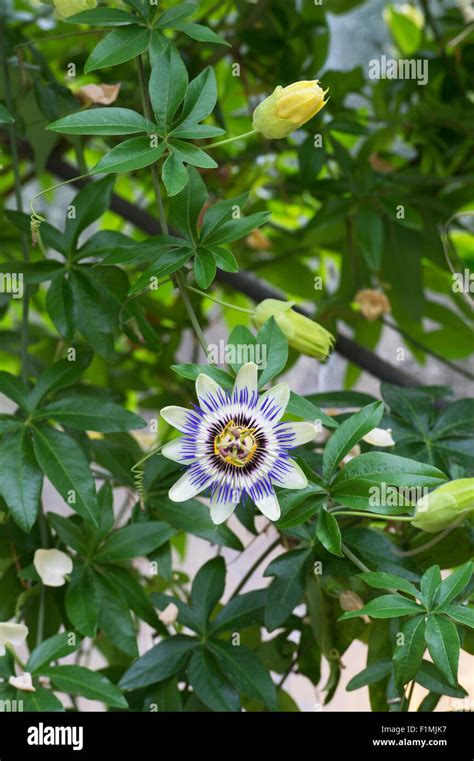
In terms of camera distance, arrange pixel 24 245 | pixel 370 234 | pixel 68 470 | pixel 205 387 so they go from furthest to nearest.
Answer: pixel 370 234, pixel 24 245, pixel 68 470, pixel 205 387

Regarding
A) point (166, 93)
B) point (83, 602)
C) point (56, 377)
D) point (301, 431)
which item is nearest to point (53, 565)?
point (83, 602)

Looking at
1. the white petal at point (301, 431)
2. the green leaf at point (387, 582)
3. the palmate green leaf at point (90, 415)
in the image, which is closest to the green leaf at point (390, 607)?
the green leaf at point (387, 582)

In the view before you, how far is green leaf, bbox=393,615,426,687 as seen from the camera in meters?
0.56

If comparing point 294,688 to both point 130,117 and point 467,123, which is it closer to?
point 467,123

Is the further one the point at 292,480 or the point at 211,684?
the point at 211,684

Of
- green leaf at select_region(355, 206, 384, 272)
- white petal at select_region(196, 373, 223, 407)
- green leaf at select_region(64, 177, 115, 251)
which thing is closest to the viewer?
white petal at select_region(196, 373, 223, 407)

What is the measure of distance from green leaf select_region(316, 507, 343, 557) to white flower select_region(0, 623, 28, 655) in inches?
8.9

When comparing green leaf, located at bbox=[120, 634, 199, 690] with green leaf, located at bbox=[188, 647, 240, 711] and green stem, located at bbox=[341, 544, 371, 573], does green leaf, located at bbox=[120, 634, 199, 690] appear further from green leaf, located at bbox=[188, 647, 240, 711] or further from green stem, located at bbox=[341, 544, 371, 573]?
green stem, located at bbox=[341, 544, 371, 573]

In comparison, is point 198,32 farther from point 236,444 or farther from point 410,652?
point 410,652

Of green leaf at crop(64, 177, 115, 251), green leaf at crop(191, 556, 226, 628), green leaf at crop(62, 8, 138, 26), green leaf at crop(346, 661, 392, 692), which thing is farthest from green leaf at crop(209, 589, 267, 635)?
green leaf at crop(62, 8, 138, 26)

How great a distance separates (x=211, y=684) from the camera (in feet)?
2.28

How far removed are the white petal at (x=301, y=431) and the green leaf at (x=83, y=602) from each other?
0.71 ft

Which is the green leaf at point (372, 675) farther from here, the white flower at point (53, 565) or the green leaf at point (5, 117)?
the green leaf at point (5, 117)

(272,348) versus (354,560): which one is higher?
(272,348)
